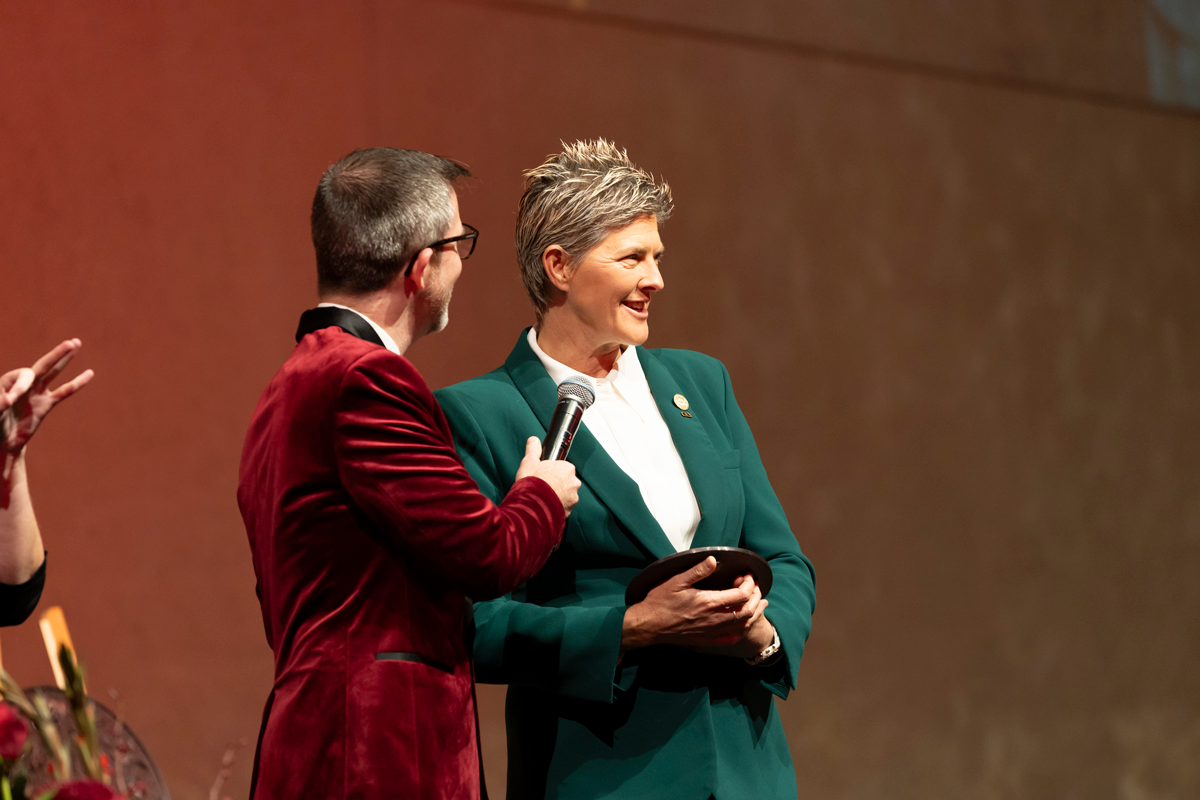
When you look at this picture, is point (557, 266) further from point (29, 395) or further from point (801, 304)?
point (801, 304)

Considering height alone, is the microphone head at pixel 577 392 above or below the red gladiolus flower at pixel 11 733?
above

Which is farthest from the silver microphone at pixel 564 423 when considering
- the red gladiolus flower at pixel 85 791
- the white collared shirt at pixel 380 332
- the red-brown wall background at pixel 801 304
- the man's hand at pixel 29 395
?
the red-brown wall background at pixel 801 304

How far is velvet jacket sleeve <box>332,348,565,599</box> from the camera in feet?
4.44

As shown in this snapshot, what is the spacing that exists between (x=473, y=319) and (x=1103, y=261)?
8.64 feet

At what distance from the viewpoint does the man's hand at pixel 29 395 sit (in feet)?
4.43

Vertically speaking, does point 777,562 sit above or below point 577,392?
below

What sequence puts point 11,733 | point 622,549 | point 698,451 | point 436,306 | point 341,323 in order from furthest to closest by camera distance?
point 698,451 → point 622,549 → point 436,306 → point 341,323 → point 11,733

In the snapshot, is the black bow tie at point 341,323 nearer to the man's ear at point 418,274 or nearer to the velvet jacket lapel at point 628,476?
the man's ear at point 418,274

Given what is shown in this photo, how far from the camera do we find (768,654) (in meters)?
1.79

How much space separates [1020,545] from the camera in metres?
4.39

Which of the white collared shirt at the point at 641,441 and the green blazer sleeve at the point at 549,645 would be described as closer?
the green blazer sleeve at the point at 549,645

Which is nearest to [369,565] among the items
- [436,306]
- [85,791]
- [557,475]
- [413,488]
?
[413,488]

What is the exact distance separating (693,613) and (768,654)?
0.22m

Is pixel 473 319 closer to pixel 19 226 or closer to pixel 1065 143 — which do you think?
pixel 19 226
